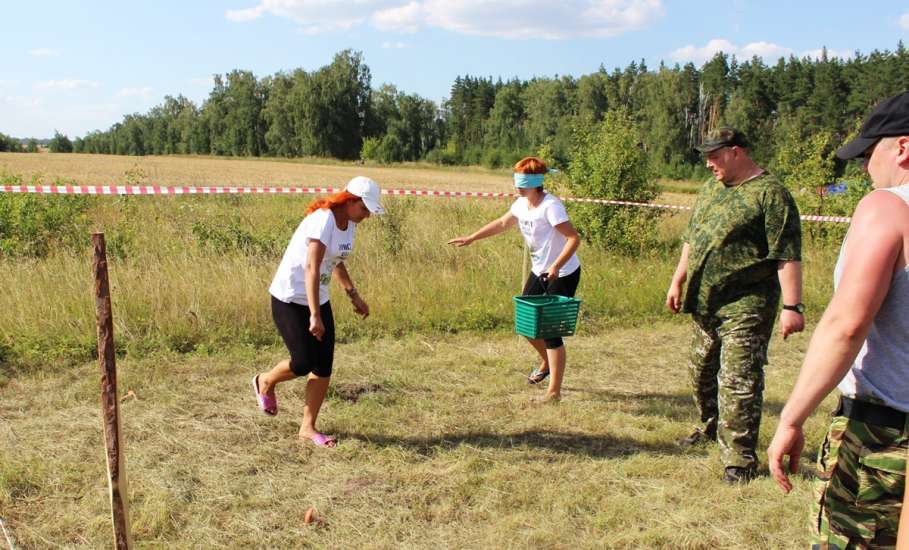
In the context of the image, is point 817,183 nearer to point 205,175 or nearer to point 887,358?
point 887,358

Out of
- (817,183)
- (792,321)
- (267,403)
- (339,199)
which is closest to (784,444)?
(792,321)

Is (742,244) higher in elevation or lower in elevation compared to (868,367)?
higher

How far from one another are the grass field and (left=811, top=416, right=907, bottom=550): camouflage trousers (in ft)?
4.99

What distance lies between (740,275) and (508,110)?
76419mm

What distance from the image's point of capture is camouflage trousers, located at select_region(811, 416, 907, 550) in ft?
6.19

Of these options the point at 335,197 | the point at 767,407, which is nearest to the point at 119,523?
the point at 335,197

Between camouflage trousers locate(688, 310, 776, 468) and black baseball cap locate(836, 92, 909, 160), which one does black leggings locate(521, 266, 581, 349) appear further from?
black baseball cap locate(836, 92, 909, 160)

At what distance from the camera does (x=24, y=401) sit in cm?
505

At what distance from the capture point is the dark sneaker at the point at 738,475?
156 inches

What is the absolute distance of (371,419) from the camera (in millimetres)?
4922

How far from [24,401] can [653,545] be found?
14.8ft

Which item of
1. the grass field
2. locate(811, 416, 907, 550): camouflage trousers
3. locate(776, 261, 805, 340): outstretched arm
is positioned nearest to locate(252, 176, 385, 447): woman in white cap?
the grass field

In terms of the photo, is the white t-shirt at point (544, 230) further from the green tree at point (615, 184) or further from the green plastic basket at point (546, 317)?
the green tree at point (615, 184)

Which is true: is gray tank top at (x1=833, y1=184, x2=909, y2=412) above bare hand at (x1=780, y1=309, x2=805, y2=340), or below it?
above
